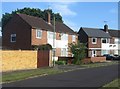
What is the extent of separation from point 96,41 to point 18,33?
1247 inches

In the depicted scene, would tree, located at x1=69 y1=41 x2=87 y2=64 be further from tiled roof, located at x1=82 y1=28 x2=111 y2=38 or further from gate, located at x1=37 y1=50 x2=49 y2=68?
tiled roof, located at x1=82 y1=28 x2=111 y2=38

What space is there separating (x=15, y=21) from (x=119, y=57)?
30.3 m

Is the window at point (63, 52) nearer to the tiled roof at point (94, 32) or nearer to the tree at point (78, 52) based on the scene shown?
the tree at point (78, 52)

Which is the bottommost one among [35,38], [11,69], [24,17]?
[11,69]

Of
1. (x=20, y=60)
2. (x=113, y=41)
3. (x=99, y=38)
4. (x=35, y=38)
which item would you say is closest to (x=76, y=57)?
(x=35, y=38)

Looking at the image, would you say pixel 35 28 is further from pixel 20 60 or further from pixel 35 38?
pixel 20 60

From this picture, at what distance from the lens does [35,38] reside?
5562 centimetres

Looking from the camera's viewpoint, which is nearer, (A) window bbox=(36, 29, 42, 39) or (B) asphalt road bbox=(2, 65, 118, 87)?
(B) asphalt road bbox=(2, 65, 118, 87)

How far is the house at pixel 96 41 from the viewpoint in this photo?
82.1 metres

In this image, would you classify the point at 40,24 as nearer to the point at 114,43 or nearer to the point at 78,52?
the point at 78,52

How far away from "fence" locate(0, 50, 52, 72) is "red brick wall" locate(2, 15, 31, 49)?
51.9 ft

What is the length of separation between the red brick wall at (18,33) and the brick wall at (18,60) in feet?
55.1

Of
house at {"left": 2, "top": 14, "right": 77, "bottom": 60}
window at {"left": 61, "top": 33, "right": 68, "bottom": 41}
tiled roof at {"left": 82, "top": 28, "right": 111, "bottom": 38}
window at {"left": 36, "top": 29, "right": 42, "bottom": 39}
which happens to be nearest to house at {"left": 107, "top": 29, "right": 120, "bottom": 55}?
tiled roof at {"left": 82, "top": 28, "right": 111, "bottom": 38}

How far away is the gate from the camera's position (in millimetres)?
39547
